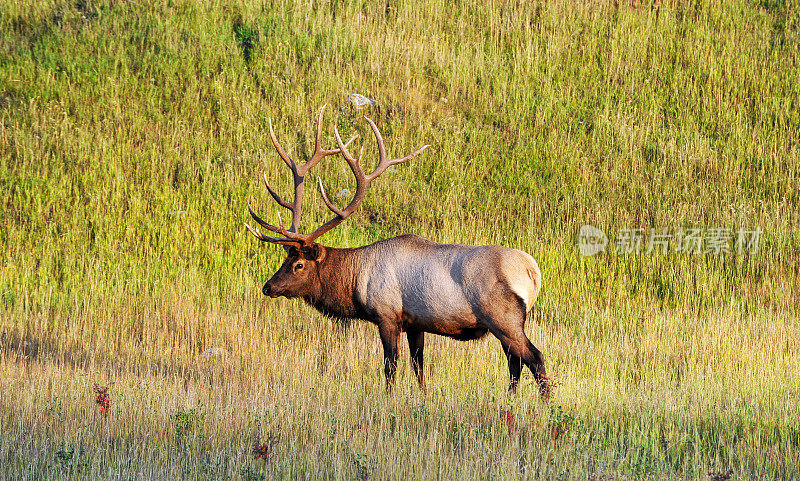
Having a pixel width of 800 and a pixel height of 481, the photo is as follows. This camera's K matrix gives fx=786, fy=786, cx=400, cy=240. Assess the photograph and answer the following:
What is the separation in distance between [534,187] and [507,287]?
19.8 feet

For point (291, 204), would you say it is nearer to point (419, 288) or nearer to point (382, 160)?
point (382, 160)

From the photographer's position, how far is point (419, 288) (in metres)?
6.51

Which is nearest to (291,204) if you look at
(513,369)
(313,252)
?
(313,252)

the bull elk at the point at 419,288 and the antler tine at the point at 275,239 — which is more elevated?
the antler tine at the point at 275,239

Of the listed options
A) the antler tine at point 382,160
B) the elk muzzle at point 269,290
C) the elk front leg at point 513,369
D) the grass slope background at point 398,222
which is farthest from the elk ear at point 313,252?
the elk front leg at point 513,369

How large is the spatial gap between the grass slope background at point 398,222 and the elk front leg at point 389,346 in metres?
0.20

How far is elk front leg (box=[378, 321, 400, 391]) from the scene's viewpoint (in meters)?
6.52

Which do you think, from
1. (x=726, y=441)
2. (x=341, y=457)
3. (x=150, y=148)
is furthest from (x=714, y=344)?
(x=150, y=148)

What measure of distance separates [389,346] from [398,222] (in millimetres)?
4917

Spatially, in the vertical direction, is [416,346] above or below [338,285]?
below

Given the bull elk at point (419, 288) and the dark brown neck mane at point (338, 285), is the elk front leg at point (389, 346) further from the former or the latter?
the dark brown neck mane at point (338, 285)

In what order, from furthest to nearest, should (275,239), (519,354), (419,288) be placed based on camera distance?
(275,239)
(419,288)
(519,354)

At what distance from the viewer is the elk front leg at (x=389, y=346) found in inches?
257

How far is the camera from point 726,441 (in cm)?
524
